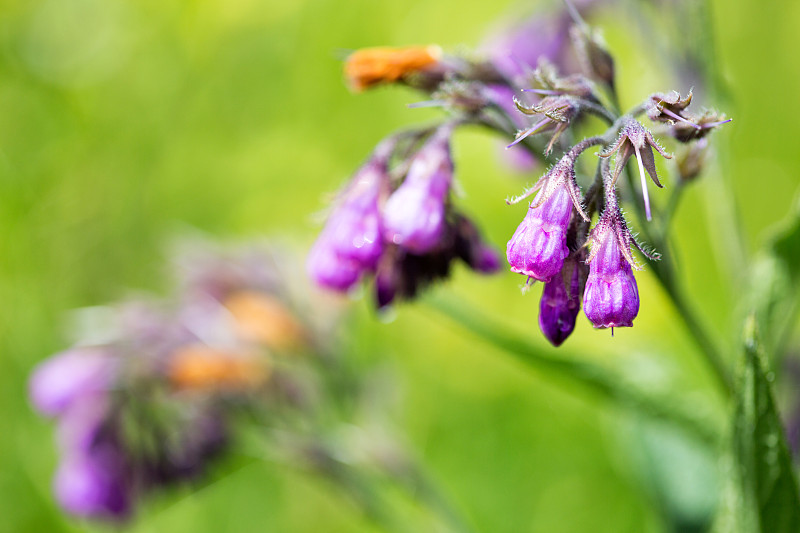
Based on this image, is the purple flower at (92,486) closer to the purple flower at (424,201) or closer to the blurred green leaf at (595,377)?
the blurred green leaf at (595,377)

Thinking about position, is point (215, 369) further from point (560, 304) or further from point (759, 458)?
point (759, 458)

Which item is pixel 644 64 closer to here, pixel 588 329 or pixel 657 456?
pixel 657 456

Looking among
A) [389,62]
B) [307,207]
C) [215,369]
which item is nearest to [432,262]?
[389,62]

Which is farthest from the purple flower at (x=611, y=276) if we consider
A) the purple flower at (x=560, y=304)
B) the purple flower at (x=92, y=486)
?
the purple flower at (x=92, y=486)

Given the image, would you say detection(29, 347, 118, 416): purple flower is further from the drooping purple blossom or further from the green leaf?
the green leaf

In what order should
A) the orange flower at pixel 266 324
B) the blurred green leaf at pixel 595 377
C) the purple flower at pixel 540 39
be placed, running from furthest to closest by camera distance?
1. the orange flower at pixel 266 324
2. the purple flower at pixel 540 39
3. the blurred green leaf at pixel 595 377
